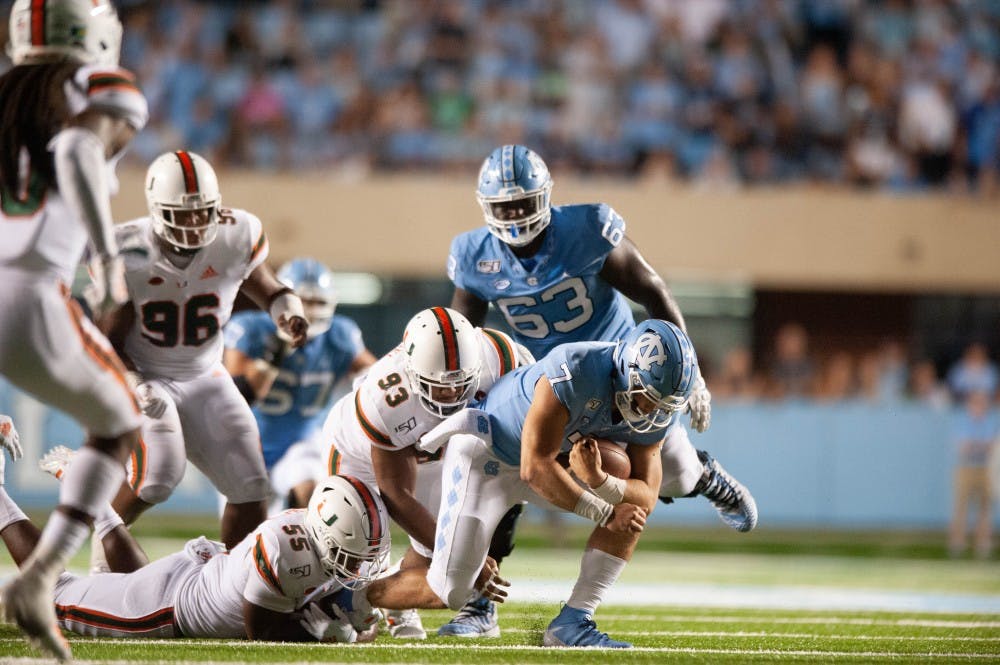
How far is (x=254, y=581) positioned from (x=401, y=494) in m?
0.67

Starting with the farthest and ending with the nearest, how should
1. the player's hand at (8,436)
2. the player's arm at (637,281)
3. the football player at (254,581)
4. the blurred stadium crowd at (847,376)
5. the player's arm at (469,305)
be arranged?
the blurred stadium crowd at (847,376) → the player's arm at (469,305) → the player's arm at (637,281) → the player's hand at (8,436) → the football player at (254,581)

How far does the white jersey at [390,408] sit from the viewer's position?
492 cm

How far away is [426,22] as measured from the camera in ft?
46.3

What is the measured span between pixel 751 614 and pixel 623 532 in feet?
6.18

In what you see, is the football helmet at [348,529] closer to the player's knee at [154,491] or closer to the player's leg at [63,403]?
the player's leg at [63,403]

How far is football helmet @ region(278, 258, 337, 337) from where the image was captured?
7273mm

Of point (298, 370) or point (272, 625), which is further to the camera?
point (298, 370)

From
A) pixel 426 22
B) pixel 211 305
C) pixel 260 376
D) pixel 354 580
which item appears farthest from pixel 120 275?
pixel 426 22

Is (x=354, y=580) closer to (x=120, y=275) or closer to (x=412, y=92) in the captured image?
(x=120, y=275)

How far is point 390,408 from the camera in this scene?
16.1 feet

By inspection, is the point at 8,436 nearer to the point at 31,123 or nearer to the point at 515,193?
the point at 31,123

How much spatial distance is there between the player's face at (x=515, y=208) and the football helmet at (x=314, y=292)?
199cm

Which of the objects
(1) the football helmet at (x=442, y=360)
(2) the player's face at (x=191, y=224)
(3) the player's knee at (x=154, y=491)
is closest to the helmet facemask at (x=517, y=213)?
(1) the football helmet at (x=442, y=360)

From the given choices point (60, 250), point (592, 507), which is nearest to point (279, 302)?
point (592, 507)
